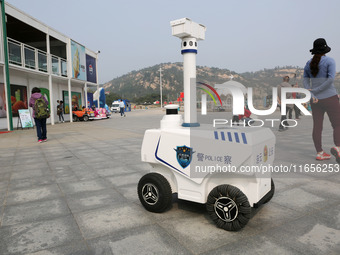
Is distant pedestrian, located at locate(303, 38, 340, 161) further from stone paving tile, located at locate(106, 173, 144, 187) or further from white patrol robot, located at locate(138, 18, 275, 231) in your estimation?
stone paving tile, located at locate(106, 173, 144, 187)

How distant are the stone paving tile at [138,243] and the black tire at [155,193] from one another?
32 centimetres

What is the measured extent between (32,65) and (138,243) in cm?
1509

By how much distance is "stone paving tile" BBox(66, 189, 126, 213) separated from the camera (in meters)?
2.83

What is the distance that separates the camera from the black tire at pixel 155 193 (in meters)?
2.52

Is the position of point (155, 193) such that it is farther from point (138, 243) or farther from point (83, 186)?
point (83, 186)

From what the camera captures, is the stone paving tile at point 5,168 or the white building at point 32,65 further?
the white building at point 32,65

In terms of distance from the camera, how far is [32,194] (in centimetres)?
330

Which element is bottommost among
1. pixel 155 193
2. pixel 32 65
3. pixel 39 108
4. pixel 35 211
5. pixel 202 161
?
pixel 35 211

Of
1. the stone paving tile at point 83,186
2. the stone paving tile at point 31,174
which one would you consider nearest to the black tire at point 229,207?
the stone paving tile at point 83,186

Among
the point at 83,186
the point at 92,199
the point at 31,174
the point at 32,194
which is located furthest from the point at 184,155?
the point at 31,174

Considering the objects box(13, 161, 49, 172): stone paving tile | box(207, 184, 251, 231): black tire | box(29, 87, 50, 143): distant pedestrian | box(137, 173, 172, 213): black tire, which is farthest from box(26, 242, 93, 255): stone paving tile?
box(29, 87, 50, 143): distant pedestrian

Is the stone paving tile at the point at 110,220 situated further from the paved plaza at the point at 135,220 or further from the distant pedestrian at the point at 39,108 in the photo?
the distant pedestrian at the point at 39,108

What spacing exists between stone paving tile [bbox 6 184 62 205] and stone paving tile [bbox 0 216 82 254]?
A: 2.48ft

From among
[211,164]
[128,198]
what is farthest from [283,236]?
[128,198]
